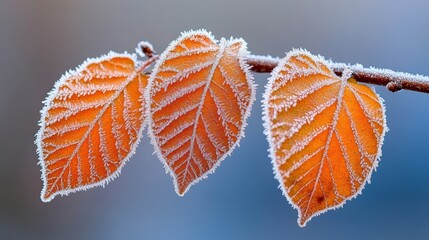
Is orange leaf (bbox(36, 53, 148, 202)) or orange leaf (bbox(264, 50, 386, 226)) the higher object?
orange leaf (bbox(36, 53, 148, 202))

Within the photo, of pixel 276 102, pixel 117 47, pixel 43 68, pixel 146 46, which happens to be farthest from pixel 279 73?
pixel 43 68

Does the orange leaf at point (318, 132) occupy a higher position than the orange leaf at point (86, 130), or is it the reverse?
the orange leaf at point (86, 130)

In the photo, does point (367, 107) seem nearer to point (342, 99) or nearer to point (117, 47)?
point (342, 99)

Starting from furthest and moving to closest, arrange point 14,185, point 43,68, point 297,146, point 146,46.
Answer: point 43,68 → point 14,185 → point 146,46 → point 297,146

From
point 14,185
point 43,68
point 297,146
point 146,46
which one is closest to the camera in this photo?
point 297,146
